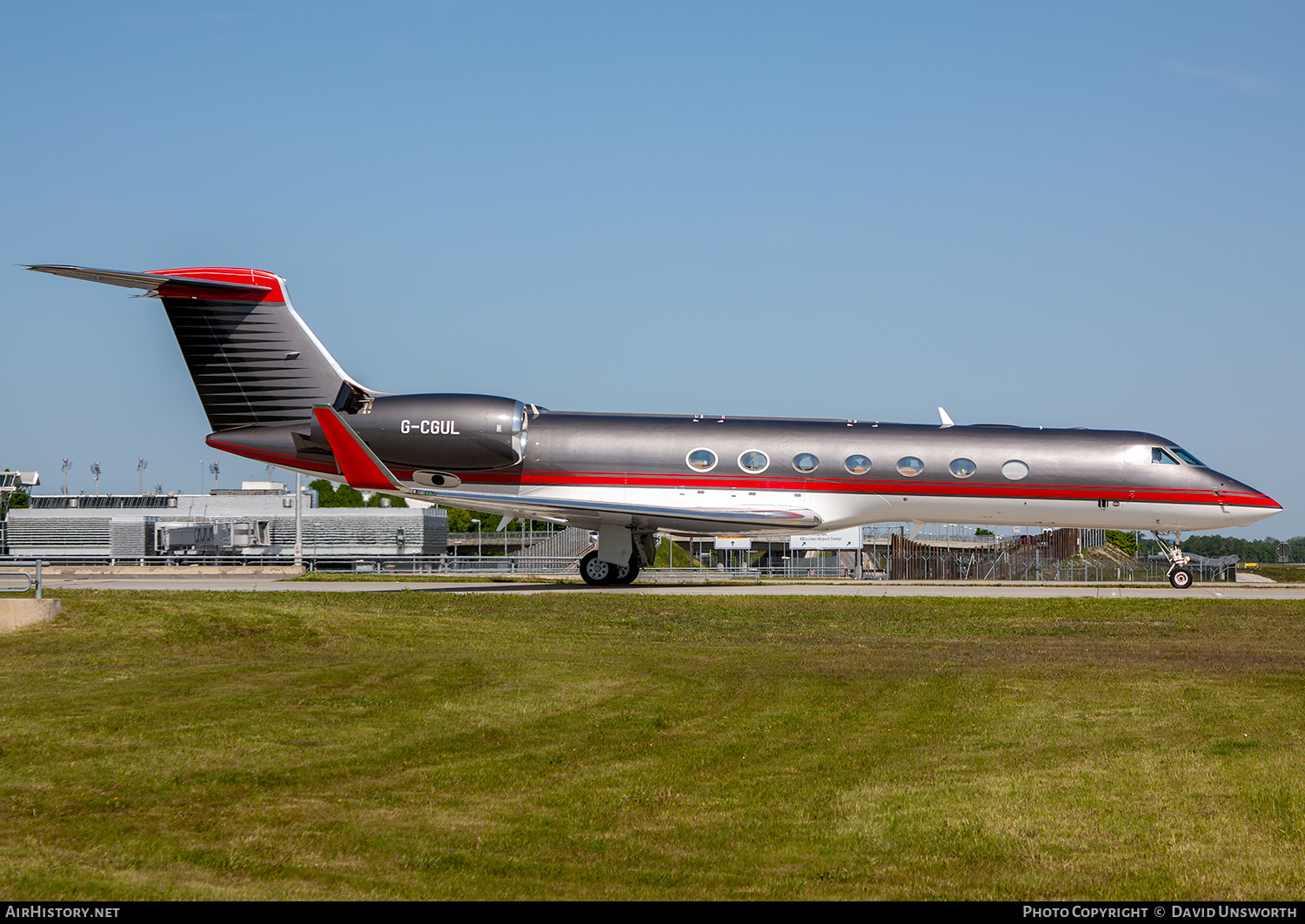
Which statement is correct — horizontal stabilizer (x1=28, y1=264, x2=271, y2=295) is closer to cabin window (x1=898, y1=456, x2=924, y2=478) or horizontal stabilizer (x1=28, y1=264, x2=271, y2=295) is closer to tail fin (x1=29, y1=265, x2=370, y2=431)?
tail fin (x1=29, y1=265, x2=370, y2=431)

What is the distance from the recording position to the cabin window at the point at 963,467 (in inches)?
990

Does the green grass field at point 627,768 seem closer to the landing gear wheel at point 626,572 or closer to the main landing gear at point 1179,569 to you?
the landing gear wheel at point 626,572

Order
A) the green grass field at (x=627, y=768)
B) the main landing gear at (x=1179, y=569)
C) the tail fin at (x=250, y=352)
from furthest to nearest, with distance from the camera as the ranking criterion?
the main landing gear at (x=1179, y=569)
the tail fin at (x=250, y=352)
the green grass field at (x=627, y=768)

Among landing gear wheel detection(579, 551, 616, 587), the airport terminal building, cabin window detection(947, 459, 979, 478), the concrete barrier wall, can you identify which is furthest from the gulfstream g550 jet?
the airport terminal building

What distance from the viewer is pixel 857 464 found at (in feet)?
83.0

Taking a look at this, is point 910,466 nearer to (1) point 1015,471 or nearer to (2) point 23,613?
(1) point 1015,471

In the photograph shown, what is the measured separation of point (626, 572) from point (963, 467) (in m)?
7.82

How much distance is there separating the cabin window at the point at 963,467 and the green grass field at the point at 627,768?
386 inches

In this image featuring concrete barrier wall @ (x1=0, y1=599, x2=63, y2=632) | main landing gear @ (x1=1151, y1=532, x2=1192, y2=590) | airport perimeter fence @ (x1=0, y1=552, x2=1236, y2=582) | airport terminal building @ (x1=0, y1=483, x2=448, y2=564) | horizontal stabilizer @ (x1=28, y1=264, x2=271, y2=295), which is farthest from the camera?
airport terminal building @ (x1=0, y1=483, x2=448, y2=564)

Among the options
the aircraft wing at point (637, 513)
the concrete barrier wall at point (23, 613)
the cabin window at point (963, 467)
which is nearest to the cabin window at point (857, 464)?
the aircraft wing at point (637, 513)

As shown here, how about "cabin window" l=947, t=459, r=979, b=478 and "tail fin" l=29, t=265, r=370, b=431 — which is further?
"tail fin" l=29, t=265, r=370, b=431

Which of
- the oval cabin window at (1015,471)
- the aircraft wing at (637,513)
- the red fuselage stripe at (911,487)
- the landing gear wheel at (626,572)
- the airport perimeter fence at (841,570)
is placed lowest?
the airport perimeter fence at (841,570)

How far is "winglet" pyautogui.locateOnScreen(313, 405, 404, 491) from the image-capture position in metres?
23.5

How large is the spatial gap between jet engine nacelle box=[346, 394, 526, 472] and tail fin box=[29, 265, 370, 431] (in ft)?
3.21
